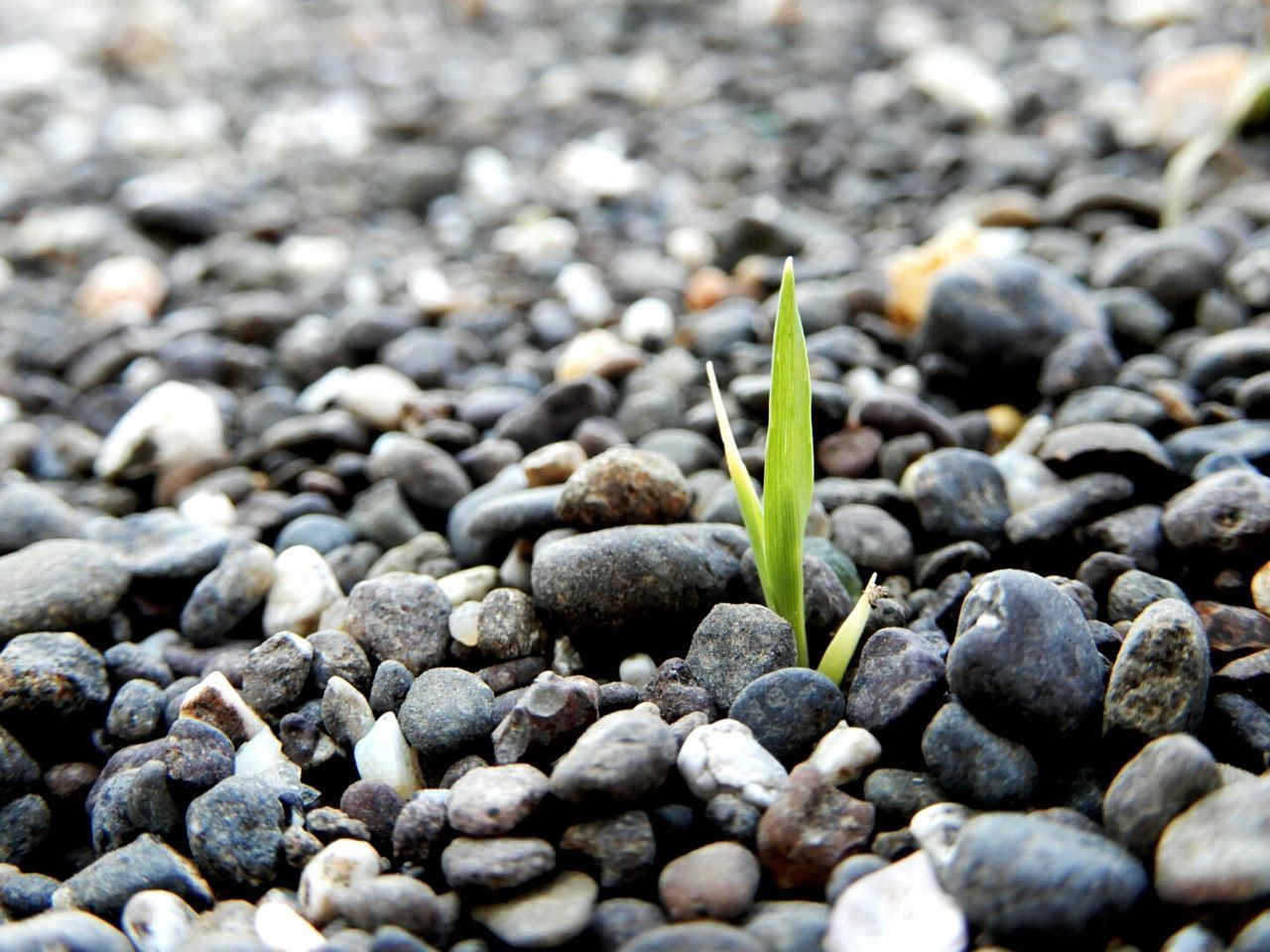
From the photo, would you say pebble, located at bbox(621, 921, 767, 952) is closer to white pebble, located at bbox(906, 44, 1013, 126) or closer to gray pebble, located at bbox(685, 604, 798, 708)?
gray pebble, located at bbox(685, 604, 798, 708)

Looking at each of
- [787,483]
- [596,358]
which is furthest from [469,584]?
[596,358]

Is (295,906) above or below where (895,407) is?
below

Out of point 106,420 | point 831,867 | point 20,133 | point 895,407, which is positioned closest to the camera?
point 831,867

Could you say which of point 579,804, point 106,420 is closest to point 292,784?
point 579,804

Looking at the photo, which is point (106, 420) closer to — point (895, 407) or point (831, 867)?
point (895, 407)

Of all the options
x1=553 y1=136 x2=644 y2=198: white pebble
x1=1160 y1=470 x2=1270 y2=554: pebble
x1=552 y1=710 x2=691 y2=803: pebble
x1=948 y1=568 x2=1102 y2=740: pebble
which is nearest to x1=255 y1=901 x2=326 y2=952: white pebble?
x1=552 y1=710 x2=691 y2=803: pebble

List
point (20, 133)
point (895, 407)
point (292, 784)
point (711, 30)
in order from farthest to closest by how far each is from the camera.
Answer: point (711, 30)
point (20, 133)
point (895, 407)
point (292, 784)

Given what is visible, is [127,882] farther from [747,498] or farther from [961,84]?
[961,84]
